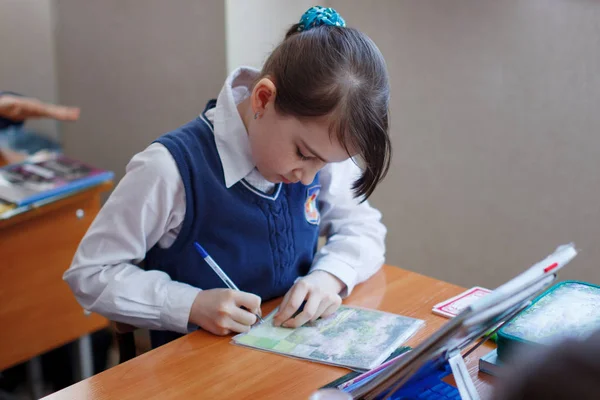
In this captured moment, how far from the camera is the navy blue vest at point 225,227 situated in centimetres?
134

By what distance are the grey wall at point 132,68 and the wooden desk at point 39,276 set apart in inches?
17.0

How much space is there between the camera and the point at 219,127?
4.51 ft

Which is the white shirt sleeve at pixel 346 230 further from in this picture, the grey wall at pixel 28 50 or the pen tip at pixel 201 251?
the grey wall at pixel 28 50

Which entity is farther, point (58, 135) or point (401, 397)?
point (58, 135)

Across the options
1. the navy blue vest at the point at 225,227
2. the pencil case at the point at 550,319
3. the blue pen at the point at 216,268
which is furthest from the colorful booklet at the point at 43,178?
the pencil case at the point at 550,319

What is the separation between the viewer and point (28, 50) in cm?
281

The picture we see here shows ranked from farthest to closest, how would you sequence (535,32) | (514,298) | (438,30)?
1. (438,30)
2. (535,32)
3. (514,298)

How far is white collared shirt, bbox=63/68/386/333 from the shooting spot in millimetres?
1278

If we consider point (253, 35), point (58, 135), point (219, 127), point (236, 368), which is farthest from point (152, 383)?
point (58, 135)

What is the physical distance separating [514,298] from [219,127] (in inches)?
28.1

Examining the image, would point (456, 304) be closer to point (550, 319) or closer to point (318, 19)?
point (550, 319)

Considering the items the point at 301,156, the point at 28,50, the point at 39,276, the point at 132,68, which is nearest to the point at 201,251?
the point at 301,156

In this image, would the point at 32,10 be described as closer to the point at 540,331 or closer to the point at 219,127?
the point at 219,127

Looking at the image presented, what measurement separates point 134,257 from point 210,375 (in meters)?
0.32
